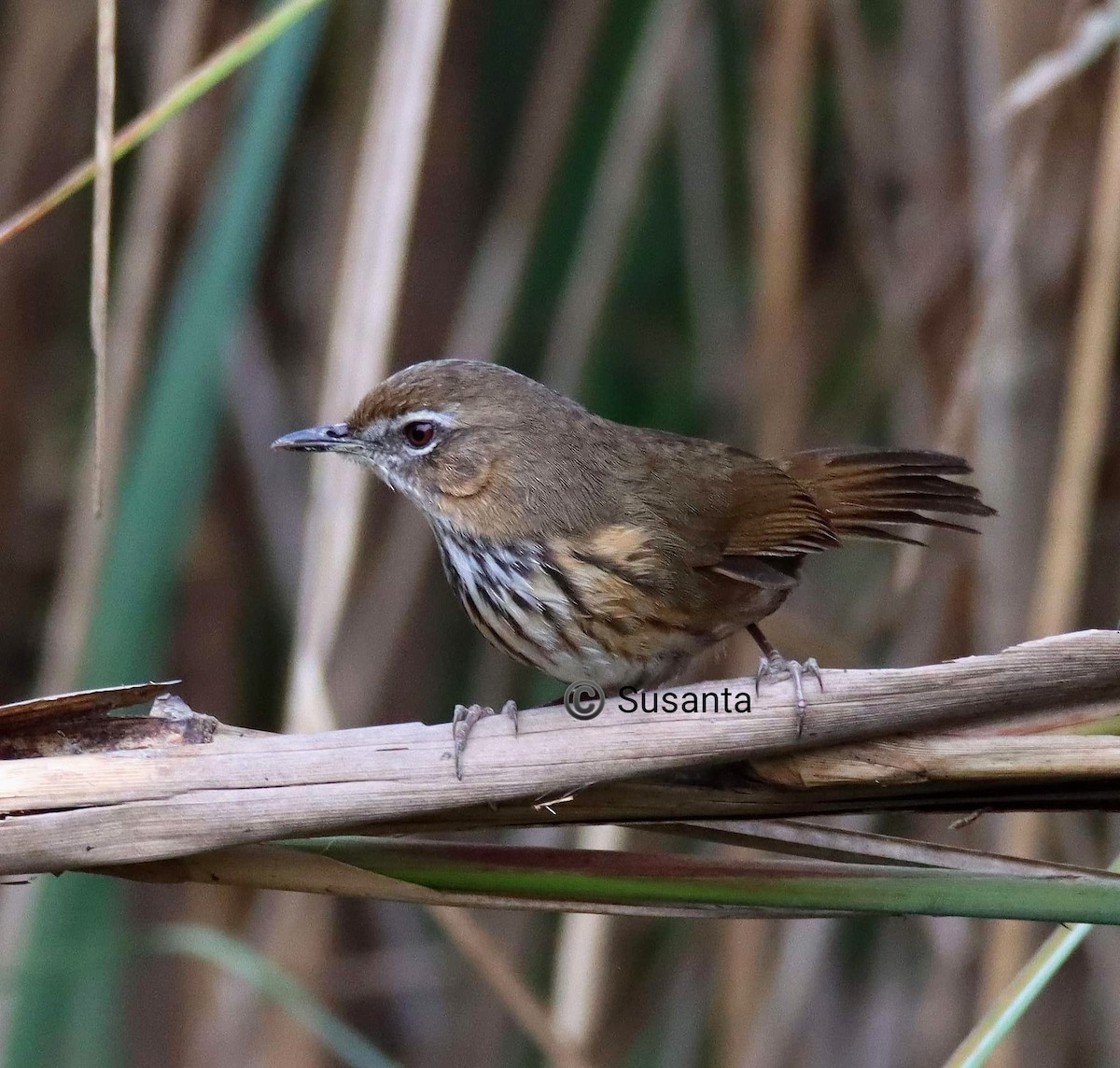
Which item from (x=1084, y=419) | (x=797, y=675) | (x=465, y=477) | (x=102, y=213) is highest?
(x=1084, y=419)

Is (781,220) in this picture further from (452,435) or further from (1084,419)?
(452,435)

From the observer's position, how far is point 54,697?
1080mm

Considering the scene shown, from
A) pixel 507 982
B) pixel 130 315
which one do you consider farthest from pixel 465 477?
pixel 507 982

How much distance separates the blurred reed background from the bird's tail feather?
0.61 feet

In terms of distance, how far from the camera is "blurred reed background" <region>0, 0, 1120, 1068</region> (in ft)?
6.42

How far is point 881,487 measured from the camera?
214 centimetres

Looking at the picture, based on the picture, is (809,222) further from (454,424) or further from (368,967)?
(368,967)

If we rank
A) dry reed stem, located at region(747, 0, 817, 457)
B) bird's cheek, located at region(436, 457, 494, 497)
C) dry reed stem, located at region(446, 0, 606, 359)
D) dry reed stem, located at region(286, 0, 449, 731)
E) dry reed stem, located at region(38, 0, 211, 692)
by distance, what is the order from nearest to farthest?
1. dry reed stem, located at region(286, 0, 449, 731)
2. bird's cheek, located at region(436, 457, 494, 497)
3. dry reed stem, located at region(38, 0, 211, 692)
4. dry reed stem, located at region(747, 0, 817, 457)
5. dry reed stem, located at region(446, 0, 606, 359)

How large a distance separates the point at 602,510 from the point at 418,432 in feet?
1.08

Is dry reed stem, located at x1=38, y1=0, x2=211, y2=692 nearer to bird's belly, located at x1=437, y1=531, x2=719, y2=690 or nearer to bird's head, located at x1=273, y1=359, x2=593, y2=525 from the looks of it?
bird's head, located at x1=273, y1=359, x2=593, y2=525

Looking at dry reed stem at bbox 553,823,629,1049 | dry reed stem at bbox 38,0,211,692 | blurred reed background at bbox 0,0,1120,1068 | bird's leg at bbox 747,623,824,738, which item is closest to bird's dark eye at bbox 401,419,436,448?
blurred reed background at bbox 0,0,1120,1068

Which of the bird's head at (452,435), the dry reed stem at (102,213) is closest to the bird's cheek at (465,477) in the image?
the bird's head at (452,435)

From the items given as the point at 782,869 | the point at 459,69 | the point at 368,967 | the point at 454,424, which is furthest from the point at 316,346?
the point at 782,869

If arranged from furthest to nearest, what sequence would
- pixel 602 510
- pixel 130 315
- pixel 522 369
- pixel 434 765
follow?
pixel 522 369 < pixel 130 315 < pixel 602 510 < pixel 434 765
